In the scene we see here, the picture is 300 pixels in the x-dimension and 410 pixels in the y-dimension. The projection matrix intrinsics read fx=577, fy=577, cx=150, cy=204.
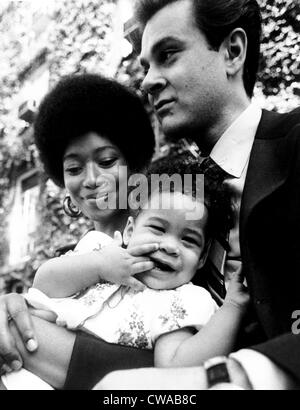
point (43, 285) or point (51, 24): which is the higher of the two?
point (51, 24)

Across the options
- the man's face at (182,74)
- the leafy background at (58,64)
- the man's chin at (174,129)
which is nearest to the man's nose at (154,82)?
the man's face at (182,74)

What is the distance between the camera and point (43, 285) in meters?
2.02

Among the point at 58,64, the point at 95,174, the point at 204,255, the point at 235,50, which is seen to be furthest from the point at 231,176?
the point at 58,64

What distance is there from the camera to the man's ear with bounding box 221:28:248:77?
2.52 metres

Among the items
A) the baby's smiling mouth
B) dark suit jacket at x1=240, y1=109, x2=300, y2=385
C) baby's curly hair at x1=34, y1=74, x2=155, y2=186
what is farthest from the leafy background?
the baby's smiling mouth

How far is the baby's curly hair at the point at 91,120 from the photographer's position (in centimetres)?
256

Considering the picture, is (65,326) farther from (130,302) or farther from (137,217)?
(137,217)

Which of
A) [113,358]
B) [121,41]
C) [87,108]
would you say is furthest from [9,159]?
[113,358]

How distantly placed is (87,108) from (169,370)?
1637 millimetres

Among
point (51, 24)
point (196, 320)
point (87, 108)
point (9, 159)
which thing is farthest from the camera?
point (9, 159)

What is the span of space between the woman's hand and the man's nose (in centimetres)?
108

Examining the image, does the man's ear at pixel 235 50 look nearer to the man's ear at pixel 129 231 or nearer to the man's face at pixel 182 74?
the man's face at pixel 182 74

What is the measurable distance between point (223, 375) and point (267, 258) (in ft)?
1.98

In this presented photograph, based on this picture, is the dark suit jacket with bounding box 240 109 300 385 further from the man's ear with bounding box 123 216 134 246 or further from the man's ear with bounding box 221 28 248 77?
the man's ear with bounding box 221 28 248 77
